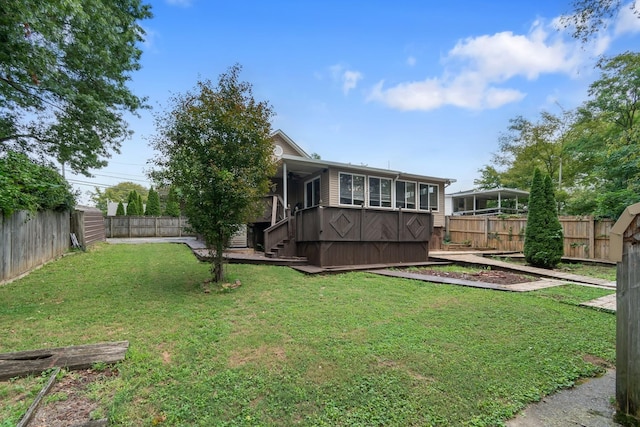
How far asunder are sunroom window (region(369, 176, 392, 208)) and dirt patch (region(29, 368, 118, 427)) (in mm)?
12751

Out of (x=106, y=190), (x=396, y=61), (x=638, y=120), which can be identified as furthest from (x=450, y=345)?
(x=106, y=190)

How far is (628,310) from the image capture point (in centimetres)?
217

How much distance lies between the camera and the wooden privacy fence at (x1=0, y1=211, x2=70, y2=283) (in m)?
6.03

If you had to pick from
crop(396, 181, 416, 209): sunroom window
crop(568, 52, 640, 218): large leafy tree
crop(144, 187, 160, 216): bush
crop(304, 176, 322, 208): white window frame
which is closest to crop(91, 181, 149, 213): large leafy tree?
crop(144, 187, 160, 216): bush

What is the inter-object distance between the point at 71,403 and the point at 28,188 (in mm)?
7196

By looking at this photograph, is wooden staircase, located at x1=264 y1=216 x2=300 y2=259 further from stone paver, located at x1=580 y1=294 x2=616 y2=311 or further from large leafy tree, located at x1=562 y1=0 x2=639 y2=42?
large leafy tree, located at x1=562 y1=0 x2=639 y2=42

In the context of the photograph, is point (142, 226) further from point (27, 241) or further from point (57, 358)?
point (57, 358)

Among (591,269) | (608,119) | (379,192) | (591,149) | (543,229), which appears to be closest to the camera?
(591,269)

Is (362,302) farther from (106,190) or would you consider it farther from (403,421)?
(106,190)

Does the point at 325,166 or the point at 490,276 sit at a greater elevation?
the point at 325,166

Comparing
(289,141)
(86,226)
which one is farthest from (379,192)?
(86,226)

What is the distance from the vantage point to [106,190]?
42906mm

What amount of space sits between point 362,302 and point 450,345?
1942 millimetres

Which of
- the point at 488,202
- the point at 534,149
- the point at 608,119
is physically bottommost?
the point at 488,202
